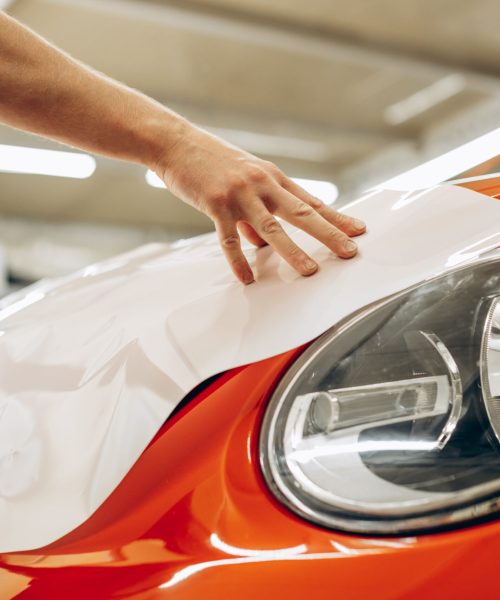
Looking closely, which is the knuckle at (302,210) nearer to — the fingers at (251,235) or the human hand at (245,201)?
the human hand at (245,201)

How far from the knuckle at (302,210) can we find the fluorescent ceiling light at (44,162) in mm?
6731

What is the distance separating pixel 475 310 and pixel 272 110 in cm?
690

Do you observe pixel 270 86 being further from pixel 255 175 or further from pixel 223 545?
pixel 223 545

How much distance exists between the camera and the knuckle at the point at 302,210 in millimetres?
909

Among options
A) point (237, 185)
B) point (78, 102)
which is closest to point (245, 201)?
point (237, 185)

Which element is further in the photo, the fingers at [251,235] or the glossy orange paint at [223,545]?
the fingers at [251,235]

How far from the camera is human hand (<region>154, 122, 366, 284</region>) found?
871 mm

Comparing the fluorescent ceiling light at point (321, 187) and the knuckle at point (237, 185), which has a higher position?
the fluorescent ceiling light at point (321, 187)

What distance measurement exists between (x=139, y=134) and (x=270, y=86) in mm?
6036

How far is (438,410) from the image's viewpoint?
2.27 ft

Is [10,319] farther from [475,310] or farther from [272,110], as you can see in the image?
[272,110]

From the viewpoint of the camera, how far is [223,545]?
0.63m

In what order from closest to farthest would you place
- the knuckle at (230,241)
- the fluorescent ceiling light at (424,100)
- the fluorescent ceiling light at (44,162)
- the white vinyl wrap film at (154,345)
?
the white vinyl wrap film at (154,345), the knuckle at (230,241), the fluorescent ceiling light at (424,100), the fluorescent ceiling light at (44,162)

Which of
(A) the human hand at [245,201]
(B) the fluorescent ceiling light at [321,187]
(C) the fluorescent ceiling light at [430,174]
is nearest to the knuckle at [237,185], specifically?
(A) the human hand at [245,201]
